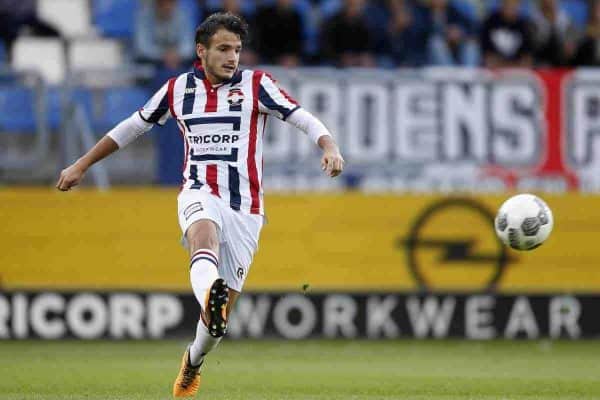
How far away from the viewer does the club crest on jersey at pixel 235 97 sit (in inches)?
299

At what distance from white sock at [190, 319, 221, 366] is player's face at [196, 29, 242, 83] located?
1511 mm

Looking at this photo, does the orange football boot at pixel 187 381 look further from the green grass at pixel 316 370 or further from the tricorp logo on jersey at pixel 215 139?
the tricorp logo on jersey at pixel 215 139

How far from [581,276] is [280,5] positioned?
4.70 meters

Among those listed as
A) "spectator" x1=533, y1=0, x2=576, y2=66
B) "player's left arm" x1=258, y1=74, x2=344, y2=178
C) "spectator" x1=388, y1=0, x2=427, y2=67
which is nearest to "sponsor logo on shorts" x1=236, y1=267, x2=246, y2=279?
"player's left arm" x1=258, y1=74, x2=344, y2=178

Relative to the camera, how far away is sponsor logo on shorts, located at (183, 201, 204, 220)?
727 cm

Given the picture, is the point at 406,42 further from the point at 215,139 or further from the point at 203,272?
the point at 203,272

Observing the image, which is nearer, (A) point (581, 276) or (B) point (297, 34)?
(A) point (581, 276)

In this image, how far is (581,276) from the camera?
43.8 feet

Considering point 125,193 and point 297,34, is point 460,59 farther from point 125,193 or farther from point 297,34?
point 125,193

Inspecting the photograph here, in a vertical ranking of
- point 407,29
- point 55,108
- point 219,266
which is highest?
point 407,29

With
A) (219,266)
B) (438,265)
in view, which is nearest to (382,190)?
(438,265)

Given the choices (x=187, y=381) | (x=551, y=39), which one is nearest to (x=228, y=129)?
(x=187, y=381)

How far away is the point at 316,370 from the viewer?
32.3 feet

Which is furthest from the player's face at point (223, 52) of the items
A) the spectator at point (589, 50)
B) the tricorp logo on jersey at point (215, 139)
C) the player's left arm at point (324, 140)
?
the spectator at point (589, 50)
